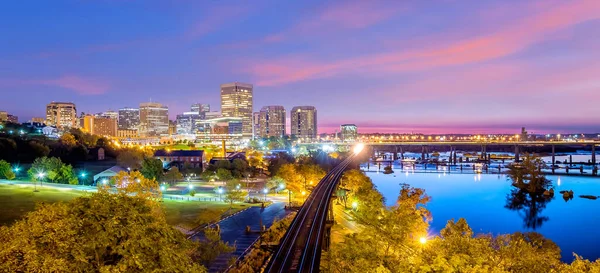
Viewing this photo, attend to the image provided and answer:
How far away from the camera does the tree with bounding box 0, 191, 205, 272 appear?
9664 millimetres

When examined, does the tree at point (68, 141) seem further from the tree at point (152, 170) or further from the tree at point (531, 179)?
the tree at point (531, 179)

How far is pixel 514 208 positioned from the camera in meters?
60.0

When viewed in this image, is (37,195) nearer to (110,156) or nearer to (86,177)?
(86,177)

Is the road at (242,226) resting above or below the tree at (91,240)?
below

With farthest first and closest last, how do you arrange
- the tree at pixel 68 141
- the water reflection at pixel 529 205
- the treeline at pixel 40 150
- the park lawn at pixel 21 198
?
the tree at pixel 68 141 < the treeline at pixel 40 150 < the water reflection at pixel 529 205 < the park lawn at pixel 21 198

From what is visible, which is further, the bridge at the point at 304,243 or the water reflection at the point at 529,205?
the water reflection at the point at 529,205

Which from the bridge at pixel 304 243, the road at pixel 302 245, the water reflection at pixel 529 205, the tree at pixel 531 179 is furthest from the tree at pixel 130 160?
the tree at pixel 531 179

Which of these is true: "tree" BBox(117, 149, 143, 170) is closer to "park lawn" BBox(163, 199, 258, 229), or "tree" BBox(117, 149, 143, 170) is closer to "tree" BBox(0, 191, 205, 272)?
"park lawn" BBox(163, 199, 258, 229)

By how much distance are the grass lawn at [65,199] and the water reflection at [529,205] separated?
1514 inches

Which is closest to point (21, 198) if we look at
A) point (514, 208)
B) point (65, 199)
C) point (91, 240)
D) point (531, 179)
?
point (65, 199)

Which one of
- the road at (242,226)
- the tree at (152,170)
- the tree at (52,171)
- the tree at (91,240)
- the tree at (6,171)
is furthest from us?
the tree at (152,170)

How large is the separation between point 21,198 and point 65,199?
4.05 metres

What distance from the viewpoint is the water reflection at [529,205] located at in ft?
170

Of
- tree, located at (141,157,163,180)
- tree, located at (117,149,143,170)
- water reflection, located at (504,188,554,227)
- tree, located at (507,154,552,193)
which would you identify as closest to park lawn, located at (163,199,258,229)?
A: tree, located at (141,157,163,180)
